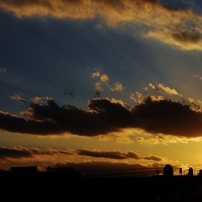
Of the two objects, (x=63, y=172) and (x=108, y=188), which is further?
(x=63, y=172)

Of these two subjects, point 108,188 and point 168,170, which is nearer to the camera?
point 108,188

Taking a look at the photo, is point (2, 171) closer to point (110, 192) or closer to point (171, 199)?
point (110, 192)

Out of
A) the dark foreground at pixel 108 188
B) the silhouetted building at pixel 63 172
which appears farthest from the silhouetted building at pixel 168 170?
the silhouetted building at pixel 63 172

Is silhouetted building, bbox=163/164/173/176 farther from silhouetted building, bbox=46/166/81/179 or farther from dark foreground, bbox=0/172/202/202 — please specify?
silhouetted building, bbox=46/166/81/179

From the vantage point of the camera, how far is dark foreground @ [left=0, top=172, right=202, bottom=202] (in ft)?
325

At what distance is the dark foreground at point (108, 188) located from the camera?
99125 mm

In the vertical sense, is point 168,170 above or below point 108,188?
Result: above

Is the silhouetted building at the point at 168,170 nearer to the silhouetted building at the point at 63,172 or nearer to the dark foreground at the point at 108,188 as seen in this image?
the dark foreground at the point at 108,188

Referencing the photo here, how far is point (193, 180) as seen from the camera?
416 feet

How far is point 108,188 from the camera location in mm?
110375

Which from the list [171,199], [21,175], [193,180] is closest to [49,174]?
[21,175]

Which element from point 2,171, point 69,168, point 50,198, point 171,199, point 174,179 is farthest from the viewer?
point 69,168

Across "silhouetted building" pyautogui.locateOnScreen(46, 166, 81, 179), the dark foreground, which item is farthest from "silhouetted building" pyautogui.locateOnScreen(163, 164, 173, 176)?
"silhouetted building" pyautogui.locateOnScreen(46, 166, 81, 179)

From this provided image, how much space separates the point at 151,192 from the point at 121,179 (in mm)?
7948
